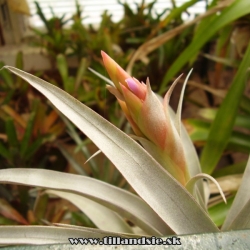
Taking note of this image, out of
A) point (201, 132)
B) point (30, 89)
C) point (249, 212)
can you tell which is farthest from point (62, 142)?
point (249, 212)

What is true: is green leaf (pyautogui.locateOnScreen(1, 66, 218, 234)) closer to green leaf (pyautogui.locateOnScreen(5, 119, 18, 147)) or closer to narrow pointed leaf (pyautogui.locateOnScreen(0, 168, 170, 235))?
narrow pointed leaf (pyautogui.locateOnScreen(0, 168, 170, 235))

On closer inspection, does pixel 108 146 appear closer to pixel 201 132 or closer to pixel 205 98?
pixel 201 132

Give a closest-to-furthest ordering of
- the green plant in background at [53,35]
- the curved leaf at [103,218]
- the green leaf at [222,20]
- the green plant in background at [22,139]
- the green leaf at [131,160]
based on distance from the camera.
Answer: the green leaf at [131,160] < the curved leaf at [103,218] < the green leaf at [222,20] < the green plant in background at [22,139] < the green plant in background at [53,35]

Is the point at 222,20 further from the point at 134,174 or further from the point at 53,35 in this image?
the point at 53,35

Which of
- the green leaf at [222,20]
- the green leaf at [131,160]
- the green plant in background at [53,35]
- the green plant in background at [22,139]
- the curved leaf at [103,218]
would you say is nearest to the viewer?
the green leaf at [131,160]

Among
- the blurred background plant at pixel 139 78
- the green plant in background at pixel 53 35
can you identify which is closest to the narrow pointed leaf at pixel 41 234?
the blurred background plant at pixel 139 78

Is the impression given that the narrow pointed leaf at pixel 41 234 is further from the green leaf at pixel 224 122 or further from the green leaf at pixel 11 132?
the green leaf at pixel 11 132

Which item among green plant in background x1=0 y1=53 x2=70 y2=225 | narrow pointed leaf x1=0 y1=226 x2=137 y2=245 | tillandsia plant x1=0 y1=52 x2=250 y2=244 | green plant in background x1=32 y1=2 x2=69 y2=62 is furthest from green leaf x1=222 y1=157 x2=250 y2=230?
green plant in background x1=32 y1=2 x2=69 y2=62
